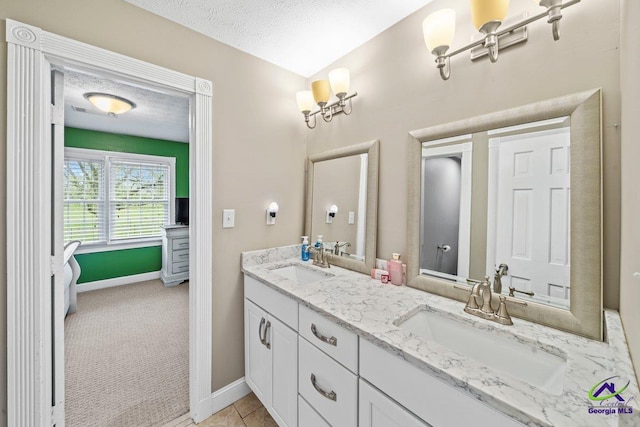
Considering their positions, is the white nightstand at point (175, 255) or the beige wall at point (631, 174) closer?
the beige wall at point (631, 174)

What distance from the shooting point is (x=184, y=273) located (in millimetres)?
4273

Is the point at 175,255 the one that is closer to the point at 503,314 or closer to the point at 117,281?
the point at 117,281

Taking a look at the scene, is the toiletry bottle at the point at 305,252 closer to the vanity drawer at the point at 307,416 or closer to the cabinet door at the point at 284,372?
the cabinet door at the point at 284,372

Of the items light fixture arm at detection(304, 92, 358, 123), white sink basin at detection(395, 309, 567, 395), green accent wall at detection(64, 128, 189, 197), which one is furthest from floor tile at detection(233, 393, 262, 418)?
green accent wall at detection(64, 128, 189, 197)

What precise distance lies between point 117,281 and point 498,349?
5064mm

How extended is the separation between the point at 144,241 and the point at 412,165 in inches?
185

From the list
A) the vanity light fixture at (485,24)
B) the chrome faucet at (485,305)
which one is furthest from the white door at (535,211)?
the vanity light fixture at (485,24)

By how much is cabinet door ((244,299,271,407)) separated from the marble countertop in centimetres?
33

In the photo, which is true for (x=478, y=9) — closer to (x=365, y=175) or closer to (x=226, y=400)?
(x=365, y=175)

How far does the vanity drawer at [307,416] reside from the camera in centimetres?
118

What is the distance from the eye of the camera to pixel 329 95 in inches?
70.6

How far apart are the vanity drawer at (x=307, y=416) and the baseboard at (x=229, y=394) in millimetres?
725

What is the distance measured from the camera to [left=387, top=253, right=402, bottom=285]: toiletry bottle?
1473 mm

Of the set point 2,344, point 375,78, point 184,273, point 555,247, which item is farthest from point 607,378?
point 184,273
